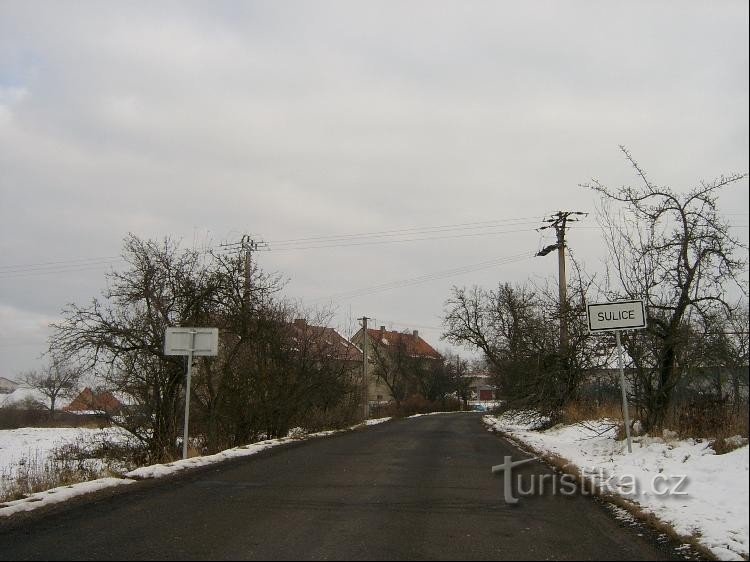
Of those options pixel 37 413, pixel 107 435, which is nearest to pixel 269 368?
pixel 107 435

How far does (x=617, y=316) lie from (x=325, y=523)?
7.65 m

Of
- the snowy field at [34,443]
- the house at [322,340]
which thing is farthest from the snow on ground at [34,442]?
the house at [322,340]

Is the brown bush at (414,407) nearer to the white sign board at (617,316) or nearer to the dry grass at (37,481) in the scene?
the dry grass at (37,481)

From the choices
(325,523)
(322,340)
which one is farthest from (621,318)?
(322,340)

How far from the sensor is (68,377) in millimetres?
21219

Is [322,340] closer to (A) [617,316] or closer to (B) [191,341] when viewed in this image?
(B) [191,341]

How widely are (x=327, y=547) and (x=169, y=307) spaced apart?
54.0 feet

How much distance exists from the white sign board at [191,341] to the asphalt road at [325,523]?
4.20m

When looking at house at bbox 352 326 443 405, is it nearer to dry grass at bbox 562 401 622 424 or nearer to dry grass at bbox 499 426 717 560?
dry grass at bbox 562 401 622 424

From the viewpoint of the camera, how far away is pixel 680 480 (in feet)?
28.4

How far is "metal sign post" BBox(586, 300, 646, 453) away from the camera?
1217cm

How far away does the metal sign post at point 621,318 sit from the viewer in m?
12.2

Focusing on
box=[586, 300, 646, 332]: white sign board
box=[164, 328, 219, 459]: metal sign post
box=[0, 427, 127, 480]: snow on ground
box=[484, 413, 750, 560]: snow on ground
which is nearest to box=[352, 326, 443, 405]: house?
box=[0, 427, 127, 480]: snow on ground

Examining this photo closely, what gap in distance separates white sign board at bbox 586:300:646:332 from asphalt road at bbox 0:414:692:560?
147 inches
